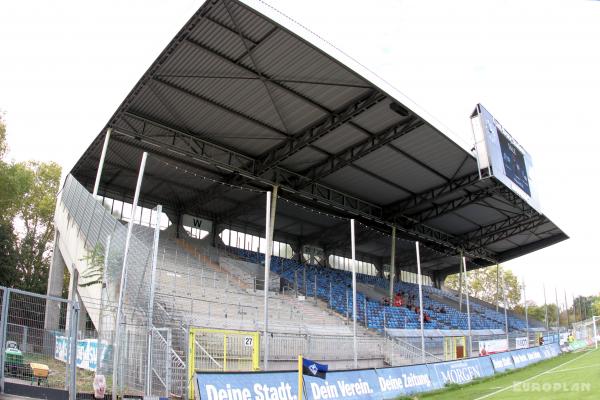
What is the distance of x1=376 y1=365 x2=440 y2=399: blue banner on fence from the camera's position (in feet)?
47.1

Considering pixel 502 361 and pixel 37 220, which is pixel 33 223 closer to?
pixel 37 220

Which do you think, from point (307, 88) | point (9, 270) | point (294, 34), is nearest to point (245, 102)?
point (307, 88)

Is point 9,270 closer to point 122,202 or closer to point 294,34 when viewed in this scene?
point 122,202

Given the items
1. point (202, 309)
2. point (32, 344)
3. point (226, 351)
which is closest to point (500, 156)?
point (202, 309)

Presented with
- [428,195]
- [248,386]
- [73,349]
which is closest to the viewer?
[73,349]

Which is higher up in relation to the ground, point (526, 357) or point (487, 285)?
point (487, 285)

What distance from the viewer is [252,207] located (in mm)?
35344

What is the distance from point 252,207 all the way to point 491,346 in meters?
18.9

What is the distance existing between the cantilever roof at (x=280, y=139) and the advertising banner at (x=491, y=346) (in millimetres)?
9607

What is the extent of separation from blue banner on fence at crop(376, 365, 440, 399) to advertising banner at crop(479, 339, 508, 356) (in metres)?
16.2

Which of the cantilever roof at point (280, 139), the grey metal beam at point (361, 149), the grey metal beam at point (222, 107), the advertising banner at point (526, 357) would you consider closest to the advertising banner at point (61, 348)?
the cantilever roof at point (280, 139)

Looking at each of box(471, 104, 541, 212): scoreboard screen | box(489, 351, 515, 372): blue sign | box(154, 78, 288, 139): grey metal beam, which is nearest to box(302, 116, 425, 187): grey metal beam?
box(154, 78, 288, 139): grey metal beam

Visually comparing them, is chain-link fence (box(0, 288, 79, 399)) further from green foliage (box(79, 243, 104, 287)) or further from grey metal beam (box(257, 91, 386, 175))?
grey metal beam (box(257, 91, 386, 175))

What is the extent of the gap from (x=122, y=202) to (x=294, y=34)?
20.3m
